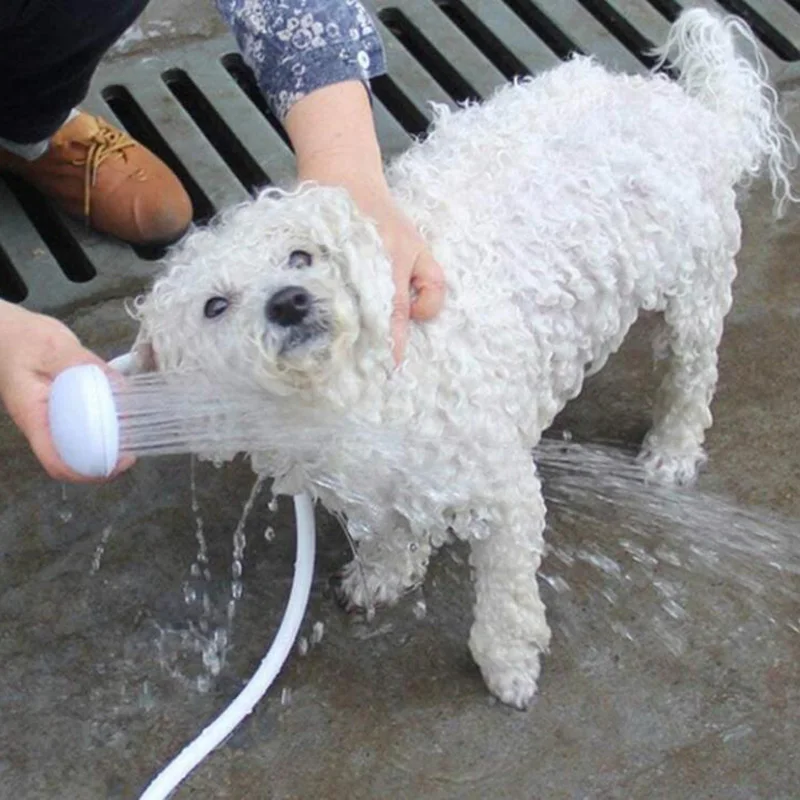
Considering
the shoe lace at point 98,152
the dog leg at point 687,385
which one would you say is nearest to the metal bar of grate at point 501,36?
the shoe lace at point 98,152

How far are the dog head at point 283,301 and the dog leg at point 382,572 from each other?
0.51m

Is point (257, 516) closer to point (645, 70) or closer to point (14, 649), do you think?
point (14, 649)

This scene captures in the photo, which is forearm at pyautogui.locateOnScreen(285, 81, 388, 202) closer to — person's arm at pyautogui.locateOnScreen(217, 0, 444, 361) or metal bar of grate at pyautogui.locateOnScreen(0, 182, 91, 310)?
person's arm at pyautogui.locateOnScreen(217, 0, 444, 361)

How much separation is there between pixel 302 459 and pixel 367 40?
54 centimetres

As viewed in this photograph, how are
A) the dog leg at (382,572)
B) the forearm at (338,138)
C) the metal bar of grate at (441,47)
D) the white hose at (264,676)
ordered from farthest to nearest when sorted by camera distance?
the metal bar of grate at (441,47) < the dog leg at (382,572) < the white hose at (264,676) < the forearm at (338,138)

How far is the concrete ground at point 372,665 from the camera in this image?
1.75m

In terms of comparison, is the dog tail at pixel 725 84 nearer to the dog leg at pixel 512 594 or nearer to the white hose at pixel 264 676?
the dog leg at pixel 512 594

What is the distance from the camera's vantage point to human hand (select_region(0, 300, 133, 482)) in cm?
138

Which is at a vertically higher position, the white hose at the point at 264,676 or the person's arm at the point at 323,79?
the person's arm at the point at 323,79

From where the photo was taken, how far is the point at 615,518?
2029 mm

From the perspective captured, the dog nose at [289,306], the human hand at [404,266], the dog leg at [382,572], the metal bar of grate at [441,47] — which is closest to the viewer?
the dog nose at [289,306]

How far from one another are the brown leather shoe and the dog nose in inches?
42.2

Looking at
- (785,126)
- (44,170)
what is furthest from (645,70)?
(44,170)

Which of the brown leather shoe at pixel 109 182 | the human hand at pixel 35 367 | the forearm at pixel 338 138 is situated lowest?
the brown leather shoe at pixel 109 182
